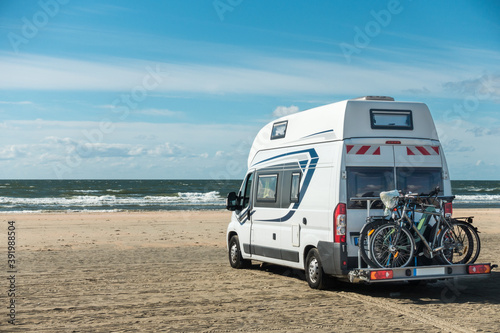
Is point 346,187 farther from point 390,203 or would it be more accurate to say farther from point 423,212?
point 423,212

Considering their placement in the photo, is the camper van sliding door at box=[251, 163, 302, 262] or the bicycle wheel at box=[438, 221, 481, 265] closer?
the bicycle wheel at box=[438, 221, 481, 265]

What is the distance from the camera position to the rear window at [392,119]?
9668 mm

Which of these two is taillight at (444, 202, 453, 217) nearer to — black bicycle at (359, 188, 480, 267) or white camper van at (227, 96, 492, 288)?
black bicycle at (359, 188, 480, 267)

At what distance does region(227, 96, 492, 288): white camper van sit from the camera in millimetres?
9141

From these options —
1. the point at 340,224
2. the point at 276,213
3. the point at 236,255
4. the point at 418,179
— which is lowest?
the point at 236,255

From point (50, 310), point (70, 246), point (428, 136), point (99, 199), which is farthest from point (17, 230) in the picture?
point (99, 199)

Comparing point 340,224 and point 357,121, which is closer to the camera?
point 340,224

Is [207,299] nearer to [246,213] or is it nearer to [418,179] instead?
[246,213]

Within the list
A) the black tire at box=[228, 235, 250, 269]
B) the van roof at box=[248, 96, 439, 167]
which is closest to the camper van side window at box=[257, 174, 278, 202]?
the van roof at box=[248, 96, 439, 167]

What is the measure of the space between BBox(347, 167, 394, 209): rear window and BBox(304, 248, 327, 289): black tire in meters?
1.14

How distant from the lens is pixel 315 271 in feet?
32.3

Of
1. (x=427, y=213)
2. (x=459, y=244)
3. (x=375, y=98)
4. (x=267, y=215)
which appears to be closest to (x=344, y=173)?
(x=427, y=213)

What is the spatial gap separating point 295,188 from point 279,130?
1495 mm

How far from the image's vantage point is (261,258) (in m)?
11.8
